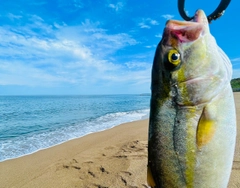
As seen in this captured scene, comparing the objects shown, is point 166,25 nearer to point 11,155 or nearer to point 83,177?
point 83,177

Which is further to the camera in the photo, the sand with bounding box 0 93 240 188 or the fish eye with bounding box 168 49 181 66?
the sand with bounding box 0 93 240 188

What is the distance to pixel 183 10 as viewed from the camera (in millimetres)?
1857

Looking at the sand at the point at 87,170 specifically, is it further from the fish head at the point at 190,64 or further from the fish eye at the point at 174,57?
the fish eye at the point at 174,57

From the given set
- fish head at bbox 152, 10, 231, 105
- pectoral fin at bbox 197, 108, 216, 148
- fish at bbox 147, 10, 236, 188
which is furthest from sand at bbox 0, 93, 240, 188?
fish head at bbox 152, 10, 231, 105

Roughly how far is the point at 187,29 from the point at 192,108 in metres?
0.55

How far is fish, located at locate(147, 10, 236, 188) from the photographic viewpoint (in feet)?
4.65

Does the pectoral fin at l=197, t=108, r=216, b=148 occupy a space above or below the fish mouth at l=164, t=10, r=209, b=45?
below

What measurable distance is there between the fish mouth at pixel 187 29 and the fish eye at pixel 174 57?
72mm

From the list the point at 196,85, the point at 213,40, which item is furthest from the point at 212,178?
the point at 213,40

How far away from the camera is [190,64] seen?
1.46 metres

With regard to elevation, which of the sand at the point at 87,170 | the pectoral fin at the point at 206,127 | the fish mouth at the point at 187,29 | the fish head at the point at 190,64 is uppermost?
the fish mouth at the point at 187,29

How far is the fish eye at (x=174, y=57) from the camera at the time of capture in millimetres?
1451

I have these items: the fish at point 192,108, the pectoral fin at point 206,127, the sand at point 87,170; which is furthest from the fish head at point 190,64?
the sand at point 87,170

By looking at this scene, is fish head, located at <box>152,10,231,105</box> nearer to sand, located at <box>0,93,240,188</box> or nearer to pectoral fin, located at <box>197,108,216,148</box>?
pectoral fin, located at <box>197,108,216,148</box>
